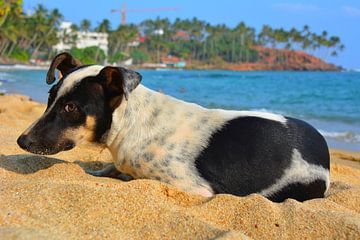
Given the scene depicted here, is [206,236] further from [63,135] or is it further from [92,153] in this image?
[92,153]

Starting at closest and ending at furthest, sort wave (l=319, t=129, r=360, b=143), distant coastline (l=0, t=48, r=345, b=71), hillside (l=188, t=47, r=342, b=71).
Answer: wave (l=319, t=129, r=360, b=143) → distant coastline (l=0, t=48, r=345, b=71) → hillside (l=188, t=47, r=342, b=71)

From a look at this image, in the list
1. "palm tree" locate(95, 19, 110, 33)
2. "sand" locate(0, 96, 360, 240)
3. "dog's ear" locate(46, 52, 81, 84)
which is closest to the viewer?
"sand" locate(0, 96, 360, 240)

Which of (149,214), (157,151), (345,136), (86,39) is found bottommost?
(86,39)

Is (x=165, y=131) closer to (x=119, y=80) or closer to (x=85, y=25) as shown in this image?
(x=119, y=80)

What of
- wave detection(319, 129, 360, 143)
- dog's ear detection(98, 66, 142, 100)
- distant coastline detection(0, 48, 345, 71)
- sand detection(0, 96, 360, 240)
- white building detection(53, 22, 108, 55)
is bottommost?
distant coastline detection(0, 48, 345, 71)

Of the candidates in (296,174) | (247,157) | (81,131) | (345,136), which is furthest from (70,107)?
(345,136)

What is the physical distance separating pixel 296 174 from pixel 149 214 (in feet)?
4.52

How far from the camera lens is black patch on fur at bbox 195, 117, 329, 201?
12.3ft

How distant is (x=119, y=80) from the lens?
12.4 ft

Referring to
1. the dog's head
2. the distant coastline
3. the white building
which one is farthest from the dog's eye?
the distant coastline

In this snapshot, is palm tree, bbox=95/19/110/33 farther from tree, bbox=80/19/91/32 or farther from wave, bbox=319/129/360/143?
wave, bbox=319/129/360/143

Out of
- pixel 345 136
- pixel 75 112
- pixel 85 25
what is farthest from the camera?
pixel 85 25

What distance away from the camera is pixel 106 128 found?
389 cm

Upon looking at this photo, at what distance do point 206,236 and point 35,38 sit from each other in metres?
97.7
